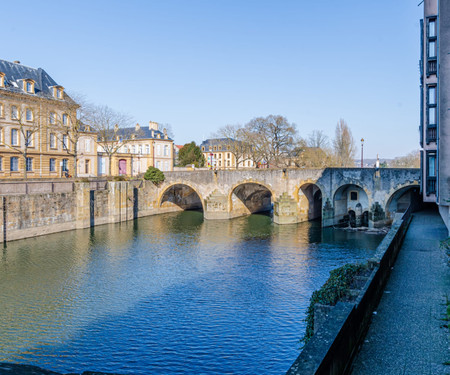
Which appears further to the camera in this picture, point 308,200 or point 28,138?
point 308,200

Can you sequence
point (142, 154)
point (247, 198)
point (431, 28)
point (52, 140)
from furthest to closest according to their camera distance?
point (142, 154) < point (247, 198) < point (52, 140) < point (431, 28)

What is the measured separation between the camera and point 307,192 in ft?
134

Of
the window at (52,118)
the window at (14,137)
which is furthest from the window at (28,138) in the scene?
the window at (52,118)

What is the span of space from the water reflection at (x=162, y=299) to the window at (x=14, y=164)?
12.8 metres

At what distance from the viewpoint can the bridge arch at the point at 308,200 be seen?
39281mm

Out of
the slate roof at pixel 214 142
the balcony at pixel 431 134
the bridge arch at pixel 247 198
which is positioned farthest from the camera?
the slate roof at pixel 214 142

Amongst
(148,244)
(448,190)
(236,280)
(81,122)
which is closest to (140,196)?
(81,122)

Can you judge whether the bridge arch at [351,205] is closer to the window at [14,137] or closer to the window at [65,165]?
the window at [65,165]

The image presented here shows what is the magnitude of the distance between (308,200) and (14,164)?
2940cm

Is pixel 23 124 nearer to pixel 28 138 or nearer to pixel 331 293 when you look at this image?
pixel 28 138

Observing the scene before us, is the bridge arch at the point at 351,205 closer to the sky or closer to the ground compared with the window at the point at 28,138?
closer to the ground

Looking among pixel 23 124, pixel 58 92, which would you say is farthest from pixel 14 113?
pixel 58 92

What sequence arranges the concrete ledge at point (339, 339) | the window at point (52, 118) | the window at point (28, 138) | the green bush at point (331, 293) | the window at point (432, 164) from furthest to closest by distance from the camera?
the window at point (52, 118), the window at point (28, 138), the window at point (432, 164), the green bush at point (331, 293), the concrete ledge at point (339, 339)

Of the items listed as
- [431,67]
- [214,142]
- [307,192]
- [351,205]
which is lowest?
[351,205]
